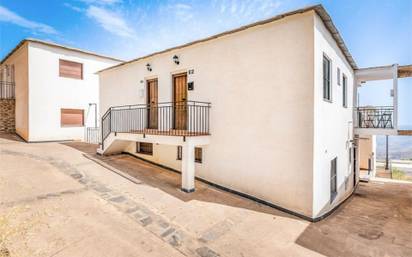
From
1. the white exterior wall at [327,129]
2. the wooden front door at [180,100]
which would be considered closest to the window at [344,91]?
the white exterior wall at [327,129]

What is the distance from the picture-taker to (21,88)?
43.9ft

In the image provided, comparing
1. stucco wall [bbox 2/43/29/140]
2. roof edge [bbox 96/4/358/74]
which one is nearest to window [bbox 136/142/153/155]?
roof edge [bbox 96/4/358/74]

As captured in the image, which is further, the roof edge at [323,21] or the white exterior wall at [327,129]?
the white exterior wall at [327,129]

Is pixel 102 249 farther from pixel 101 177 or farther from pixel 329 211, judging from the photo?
pixel 329 211

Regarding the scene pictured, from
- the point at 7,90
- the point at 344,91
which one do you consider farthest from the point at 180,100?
the point at 7,90

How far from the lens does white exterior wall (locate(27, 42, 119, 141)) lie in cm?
1246

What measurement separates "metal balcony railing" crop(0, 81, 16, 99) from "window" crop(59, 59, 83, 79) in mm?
4905

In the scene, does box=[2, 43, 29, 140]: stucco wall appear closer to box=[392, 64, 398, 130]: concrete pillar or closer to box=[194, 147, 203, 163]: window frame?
box=[194, 147, 203, 163]: window frame

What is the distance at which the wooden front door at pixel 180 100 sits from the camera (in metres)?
8.52

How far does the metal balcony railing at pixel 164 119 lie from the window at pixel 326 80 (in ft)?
12.9

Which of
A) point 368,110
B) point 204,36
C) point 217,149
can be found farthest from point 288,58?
point 368,110

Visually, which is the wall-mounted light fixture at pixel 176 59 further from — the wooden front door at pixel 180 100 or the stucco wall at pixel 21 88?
the stucco wall at pixel 21 88

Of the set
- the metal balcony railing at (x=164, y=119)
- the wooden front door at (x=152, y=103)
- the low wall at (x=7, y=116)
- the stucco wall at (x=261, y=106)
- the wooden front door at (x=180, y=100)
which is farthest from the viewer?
the low wall at (x=7, y=116)

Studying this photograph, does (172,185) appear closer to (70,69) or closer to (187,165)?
(187,165)
